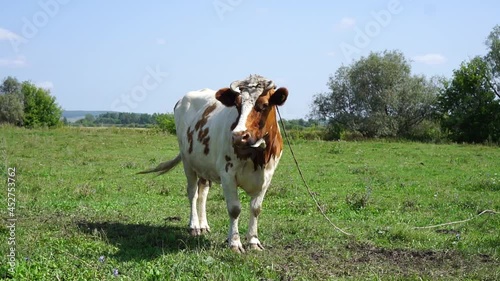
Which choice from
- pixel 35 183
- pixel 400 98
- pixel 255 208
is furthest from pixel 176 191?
pixel 400 98

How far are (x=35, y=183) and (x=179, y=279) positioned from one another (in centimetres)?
908

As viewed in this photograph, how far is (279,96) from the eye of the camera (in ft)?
23.2

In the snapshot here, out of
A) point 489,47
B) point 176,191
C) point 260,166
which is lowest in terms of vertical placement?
point 176,191

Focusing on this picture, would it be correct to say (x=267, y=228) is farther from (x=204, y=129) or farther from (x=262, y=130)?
(x=262, y=130)

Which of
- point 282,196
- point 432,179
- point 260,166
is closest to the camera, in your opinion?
point 260,166

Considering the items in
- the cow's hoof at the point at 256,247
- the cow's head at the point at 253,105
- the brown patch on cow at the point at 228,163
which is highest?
the cow's head at the point at 253,105

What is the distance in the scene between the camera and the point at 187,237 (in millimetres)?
7980

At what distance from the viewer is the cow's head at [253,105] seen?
6605 millimetres

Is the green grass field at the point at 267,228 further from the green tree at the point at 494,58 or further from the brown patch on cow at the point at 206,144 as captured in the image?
the green tree at the point at 494,58

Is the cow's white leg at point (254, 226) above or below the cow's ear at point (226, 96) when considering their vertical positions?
below

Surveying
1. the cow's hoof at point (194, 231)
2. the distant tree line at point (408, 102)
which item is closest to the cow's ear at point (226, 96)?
the cow's hoof at point (194, 231)

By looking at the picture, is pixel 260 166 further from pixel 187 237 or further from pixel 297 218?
pixel 297 218

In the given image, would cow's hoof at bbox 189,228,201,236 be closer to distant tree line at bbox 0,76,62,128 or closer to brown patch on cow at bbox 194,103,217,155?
brown patch on cow at bbox 194,103,217,155

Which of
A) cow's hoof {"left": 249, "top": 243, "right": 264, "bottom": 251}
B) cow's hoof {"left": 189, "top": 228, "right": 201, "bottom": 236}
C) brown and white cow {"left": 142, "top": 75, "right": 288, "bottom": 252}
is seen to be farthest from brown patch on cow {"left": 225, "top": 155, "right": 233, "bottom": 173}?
cow's hoof {"left": 189, "top": 228, "right": 201, "bottom": 236}
